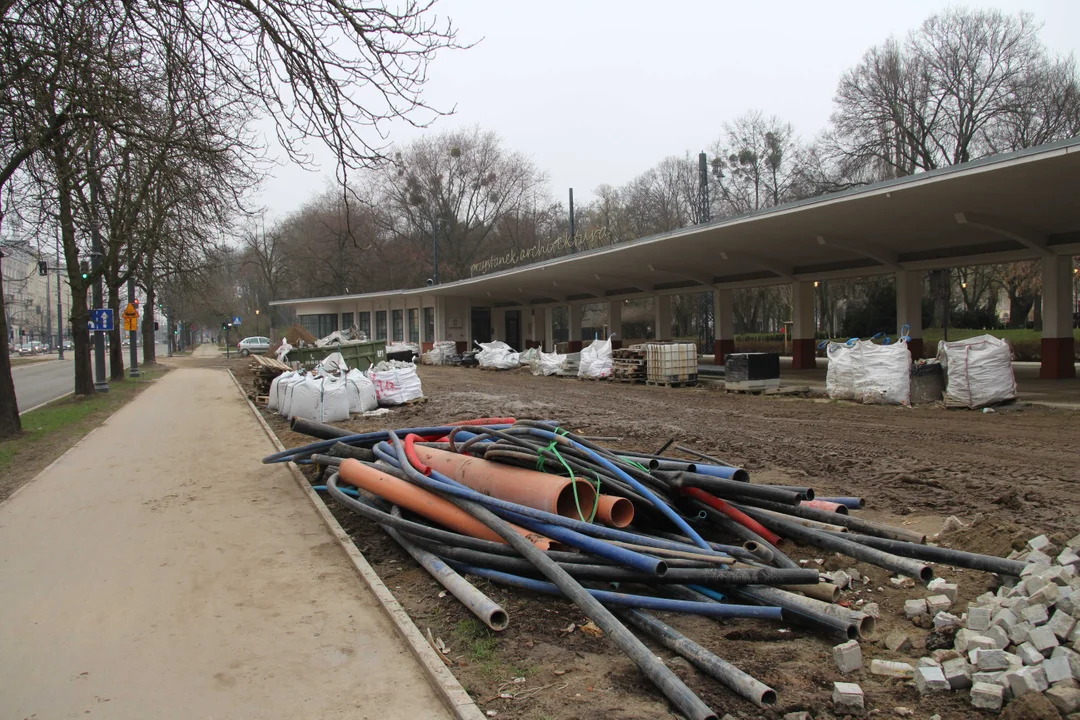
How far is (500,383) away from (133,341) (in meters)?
18.1

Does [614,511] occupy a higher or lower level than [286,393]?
lower

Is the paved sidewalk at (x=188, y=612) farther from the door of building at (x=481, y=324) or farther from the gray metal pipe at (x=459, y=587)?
the door of building at (x=481, y=324)

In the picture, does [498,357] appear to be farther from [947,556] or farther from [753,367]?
[947,556]

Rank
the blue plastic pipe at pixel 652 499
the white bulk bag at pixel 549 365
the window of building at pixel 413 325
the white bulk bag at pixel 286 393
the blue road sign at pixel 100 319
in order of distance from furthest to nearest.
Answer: the window of building at pixel 413 325 < the white bulk bag at pixel 549 365 < the blue road sign at pixel 100 319 < the white bulk bag at pixel 286 393 < the blue plastic pipe at pixel 652 499

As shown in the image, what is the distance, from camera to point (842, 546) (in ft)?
16.6

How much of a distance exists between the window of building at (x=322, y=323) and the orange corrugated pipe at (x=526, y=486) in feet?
152

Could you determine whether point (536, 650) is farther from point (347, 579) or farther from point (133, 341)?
point (133, 341)

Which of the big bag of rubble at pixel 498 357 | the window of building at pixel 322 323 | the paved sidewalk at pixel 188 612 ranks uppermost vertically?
the window of building at pixel 322 323

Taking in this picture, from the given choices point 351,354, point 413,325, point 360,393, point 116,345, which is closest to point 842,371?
point 360,393

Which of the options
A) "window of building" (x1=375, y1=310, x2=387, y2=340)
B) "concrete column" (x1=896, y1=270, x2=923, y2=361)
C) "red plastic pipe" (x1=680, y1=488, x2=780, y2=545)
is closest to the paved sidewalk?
"red plastic pipe" (x1=680, y1=488, x2=780, y2=545)

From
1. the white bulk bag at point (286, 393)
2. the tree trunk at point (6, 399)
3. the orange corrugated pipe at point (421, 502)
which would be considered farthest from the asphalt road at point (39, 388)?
the orange corrugated pipe at point (421, 502)

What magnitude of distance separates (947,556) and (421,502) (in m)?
3.92

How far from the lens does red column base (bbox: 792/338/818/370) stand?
24969 millimetres

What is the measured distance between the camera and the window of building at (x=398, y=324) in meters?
46.7
